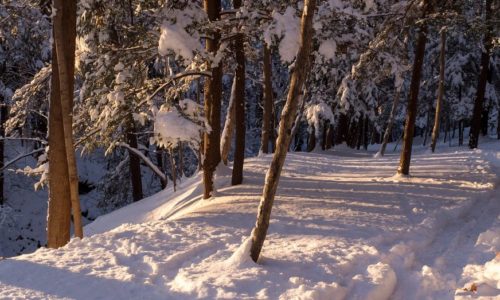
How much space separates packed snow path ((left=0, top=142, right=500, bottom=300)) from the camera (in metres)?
5.59

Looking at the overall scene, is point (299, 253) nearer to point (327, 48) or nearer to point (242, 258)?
point (242, 258)

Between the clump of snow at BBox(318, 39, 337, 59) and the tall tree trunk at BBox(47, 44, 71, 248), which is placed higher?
the clump of snow at BBox(318, 39, 337, 59)

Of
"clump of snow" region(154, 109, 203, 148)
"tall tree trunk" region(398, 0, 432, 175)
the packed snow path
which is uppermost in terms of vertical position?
"tall tree trunk" region(398, 0, 432, 175)

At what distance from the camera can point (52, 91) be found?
903cm

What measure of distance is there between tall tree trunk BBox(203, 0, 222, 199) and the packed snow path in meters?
0.65

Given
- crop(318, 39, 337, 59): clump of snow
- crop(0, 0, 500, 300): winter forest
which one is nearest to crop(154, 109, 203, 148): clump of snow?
crop(0, 0, 500, 300): winter forest

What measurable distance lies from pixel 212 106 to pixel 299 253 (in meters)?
5.10

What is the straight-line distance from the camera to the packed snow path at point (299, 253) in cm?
559

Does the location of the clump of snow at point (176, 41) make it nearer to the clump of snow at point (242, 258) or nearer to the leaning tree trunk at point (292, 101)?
the leaning tree trunk at point (292, 101)

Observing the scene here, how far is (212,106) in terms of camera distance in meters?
11.0

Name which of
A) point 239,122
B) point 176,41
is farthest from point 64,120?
point 239,122

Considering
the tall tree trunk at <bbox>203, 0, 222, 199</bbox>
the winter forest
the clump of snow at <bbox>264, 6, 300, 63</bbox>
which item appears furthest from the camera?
the tall tree trunk at <bbox>203, 0, 222, 199</bbox>

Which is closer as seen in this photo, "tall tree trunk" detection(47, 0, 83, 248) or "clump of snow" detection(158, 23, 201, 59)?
"tall tree trunk" detection(47, 0, 83, 248)

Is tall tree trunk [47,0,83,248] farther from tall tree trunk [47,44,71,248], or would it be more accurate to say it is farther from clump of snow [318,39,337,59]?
clump of snow [318,39,337,59]
